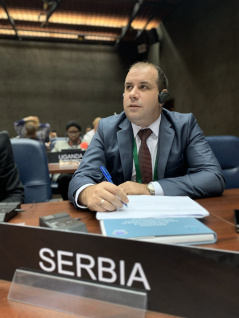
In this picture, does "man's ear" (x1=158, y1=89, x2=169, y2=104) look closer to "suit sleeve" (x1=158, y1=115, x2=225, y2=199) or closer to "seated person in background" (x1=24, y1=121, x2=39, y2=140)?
"suit sleeve" (x1=158, y1=115, x2=225, y2=199)

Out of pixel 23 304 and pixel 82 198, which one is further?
pixel 82 198

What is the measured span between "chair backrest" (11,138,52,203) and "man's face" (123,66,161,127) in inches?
25.5

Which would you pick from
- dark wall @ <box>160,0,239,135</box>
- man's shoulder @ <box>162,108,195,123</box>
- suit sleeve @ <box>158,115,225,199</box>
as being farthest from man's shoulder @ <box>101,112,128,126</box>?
dark wall @ <box>160,0,239,135</box>

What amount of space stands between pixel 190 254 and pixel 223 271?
0.05m

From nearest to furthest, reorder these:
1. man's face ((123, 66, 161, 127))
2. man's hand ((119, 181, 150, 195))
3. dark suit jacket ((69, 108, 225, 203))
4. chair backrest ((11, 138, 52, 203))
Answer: man's hand ((119, 181, 150, 195)) → dark suit jacket ((69, 108, 225, 203)) → man's face ((123, 66, 161, 127)) → chair backrest ((11, 138, 52, 203))

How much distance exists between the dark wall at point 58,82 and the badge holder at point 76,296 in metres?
9.47

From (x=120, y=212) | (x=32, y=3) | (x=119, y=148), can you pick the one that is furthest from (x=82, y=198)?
(x=32, y=3)

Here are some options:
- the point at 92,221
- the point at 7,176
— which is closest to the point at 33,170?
the point at 7,176

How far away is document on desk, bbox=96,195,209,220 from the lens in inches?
30.1

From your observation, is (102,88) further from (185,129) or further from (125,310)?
(125,310)

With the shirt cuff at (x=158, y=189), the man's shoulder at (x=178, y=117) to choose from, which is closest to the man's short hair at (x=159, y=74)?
the man's shoulder at (x=178, y=117)

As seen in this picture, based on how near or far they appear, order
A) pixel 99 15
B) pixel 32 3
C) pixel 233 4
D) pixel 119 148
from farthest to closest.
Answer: pixel 99 15
pixel 32 3
pixel 233 4
pixel 119 148

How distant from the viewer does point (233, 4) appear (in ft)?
17.0

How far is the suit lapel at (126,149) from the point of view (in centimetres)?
139
